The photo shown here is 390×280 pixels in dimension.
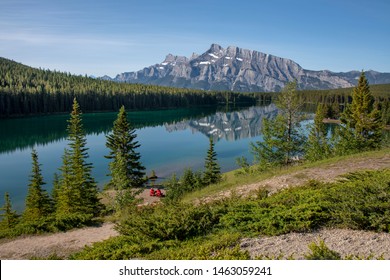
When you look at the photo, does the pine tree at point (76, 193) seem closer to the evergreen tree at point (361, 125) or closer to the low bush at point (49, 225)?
the low bush at point (49, 225)

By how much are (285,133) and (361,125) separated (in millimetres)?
15369

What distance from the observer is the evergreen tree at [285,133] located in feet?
97.1

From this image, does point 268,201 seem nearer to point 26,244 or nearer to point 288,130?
point 26,244

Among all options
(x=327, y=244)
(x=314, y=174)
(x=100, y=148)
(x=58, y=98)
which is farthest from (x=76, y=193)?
(x=58, y=98)

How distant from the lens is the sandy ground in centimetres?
858

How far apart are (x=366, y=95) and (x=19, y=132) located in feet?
295

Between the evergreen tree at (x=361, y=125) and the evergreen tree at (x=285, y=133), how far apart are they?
21.2 ft

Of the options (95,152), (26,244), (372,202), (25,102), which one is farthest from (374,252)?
(25,102)

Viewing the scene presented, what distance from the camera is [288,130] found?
30375 mm

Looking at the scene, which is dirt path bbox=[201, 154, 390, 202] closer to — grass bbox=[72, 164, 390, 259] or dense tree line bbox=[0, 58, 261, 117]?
grass bbox=[72, 164, 390, 259]

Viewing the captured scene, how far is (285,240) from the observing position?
9.48 m

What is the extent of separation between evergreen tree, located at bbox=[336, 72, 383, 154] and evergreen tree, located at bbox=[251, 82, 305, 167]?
21.2 ft

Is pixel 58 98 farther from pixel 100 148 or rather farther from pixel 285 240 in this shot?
pixel 285 240
